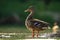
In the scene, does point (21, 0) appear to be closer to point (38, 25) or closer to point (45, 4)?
point (45, 4)

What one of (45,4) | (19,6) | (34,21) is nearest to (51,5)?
(45,4)

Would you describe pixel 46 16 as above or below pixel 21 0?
below

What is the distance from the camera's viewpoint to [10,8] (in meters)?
16.9

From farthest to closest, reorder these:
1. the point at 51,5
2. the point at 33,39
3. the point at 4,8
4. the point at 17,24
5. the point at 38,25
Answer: the point at 51,5
the point at 4,8
the point at 17,24
the point at 38,25
the point at 33,39

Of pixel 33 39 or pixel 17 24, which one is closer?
pixel 33 39

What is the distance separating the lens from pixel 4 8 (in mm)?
16703

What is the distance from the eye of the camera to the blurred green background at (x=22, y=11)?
15864 millimetres

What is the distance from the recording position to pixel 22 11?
1653 cm

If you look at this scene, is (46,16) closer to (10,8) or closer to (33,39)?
(10,8)

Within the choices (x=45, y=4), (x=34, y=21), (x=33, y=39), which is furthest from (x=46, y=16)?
(x=33, y=39)

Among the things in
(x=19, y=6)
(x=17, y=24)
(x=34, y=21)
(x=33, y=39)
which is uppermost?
(x=19, y=6)

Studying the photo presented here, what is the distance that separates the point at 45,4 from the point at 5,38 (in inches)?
406

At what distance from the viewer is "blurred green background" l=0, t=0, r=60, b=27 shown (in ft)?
52.0

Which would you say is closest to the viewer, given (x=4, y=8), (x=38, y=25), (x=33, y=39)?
(x=33, y=39)
